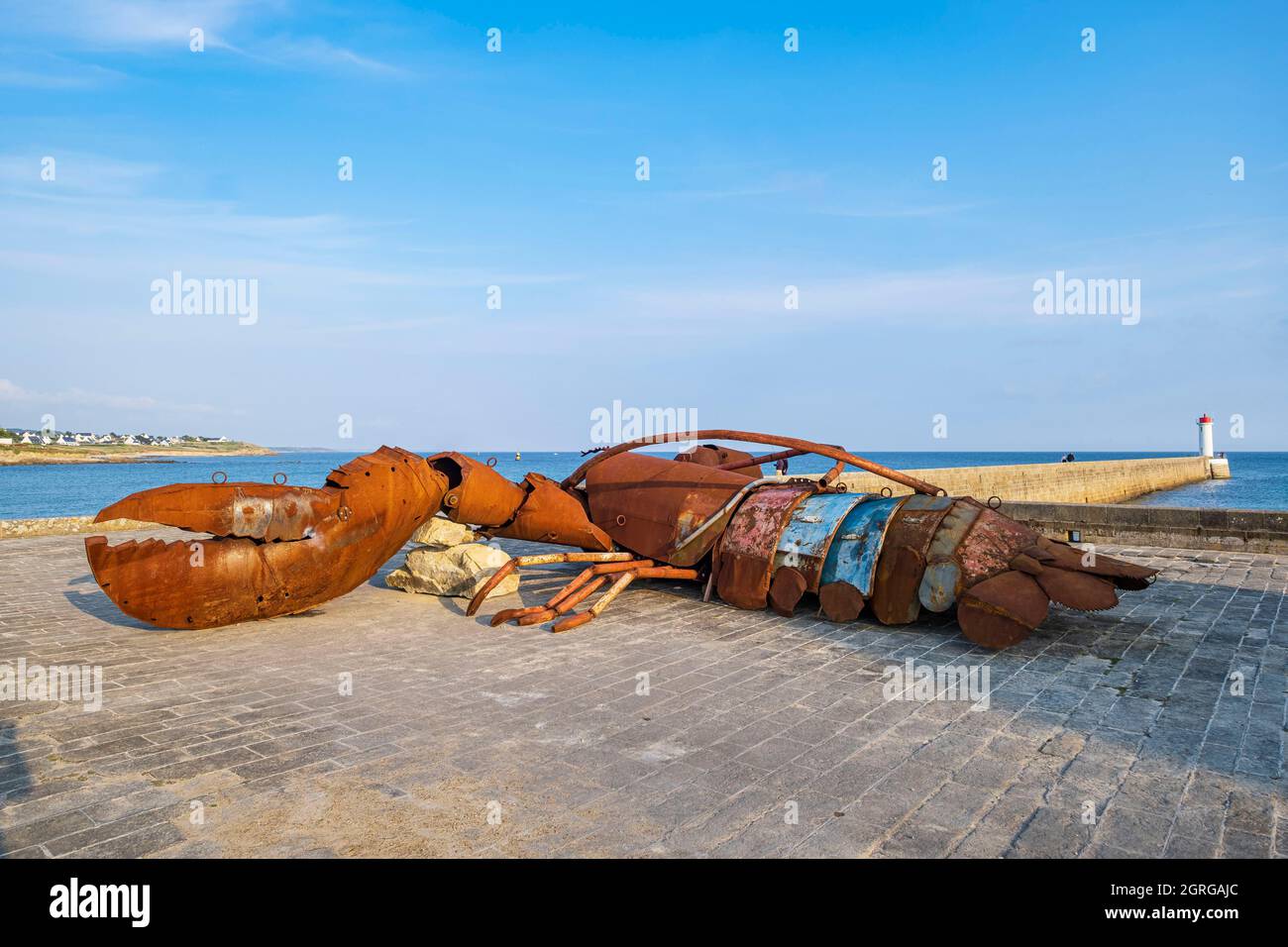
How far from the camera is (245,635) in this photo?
20.5ft

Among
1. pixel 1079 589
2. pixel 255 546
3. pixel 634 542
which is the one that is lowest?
pixel 1079 589

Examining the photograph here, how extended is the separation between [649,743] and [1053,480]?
32793 mm

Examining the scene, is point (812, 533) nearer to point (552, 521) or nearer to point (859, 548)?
point (859, 548)

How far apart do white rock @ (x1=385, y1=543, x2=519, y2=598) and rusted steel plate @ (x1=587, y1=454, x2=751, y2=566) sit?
116 centimetres

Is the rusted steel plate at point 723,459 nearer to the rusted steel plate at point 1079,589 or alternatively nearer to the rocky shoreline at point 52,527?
the rusted steel plate at point 1079,589

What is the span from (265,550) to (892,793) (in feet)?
16.1

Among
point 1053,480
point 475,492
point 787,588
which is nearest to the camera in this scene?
point 787,588

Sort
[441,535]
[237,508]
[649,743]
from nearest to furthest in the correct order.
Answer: [649,743] < [237,508] < [441,535]

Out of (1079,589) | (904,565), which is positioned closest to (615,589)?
(904,565)

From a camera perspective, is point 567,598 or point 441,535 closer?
point 567,598

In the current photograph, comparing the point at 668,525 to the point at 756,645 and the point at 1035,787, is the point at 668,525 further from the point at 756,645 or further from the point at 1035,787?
the point at 1035,787

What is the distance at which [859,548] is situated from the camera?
6.45 metres

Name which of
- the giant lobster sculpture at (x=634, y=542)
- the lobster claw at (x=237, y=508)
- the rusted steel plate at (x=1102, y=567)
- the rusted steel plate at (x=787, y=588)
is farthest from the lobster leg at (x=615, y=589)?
the rusted steel plate at (x=1102, y=567)
